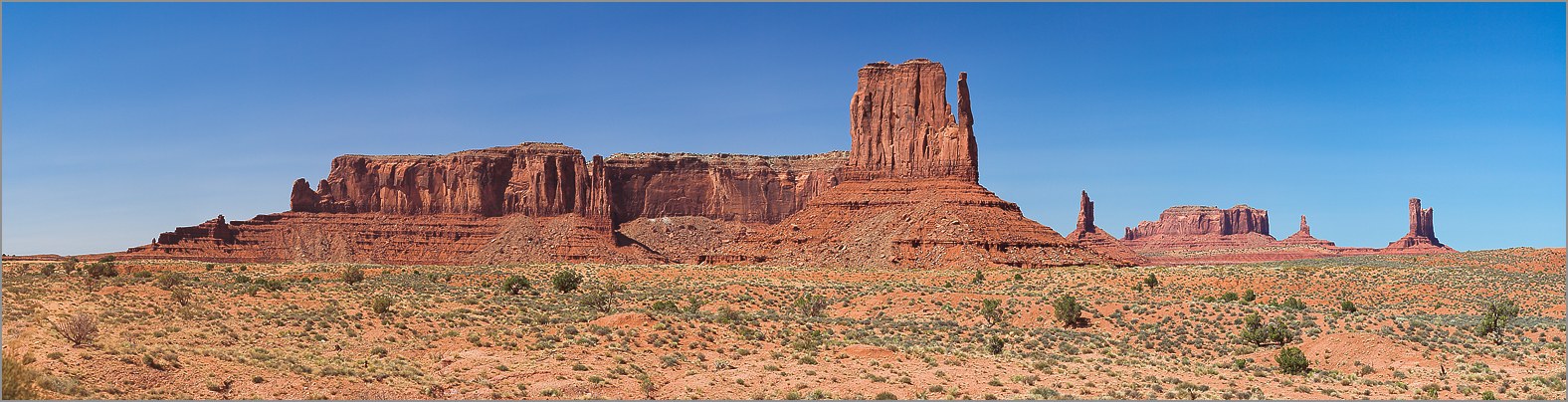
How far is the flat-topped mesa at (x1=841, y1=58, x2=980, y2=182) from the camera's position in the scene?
103 m

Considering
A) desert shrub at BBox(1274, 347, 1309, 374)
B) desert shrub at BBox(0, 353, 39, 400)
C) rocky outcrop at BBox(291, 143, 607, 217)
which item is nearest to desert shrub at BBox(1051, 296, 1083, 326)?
desert shrub at BBox(1274, 347, 1309, 374)

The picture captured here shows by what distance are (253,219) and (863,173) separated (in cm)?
8213

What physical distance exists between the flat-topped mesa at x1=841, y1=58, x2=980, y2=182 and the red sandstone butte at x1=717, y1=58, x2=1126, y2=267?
103 mm

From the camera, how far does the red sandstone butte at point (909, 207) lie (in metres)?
88.3

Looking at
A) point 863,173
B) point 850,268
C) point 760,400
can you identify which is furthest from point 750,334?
point 863,173

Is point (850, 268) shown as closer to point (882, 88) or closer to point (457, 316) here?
point (882, 88)

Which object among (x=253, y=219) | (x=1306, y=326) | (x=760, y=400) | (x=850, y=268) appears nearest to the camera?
(x=760, y=400)

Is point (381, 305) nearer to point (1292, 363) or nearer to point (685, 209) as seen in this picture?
point (1292, 363)

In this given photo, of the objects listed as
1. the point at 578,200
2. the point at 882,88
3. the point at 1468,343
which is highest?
the point at 882,88

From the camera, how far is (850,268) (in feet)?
283

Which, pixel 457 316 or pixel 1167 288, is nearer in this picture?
pixel 457 316

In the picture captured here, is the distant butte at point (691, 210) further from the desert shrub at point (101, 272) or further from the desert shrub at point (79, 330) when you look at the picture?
the desert shrub at point (79, 330)

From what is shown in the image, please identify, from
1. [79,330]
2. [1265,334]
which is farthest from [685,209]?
[79,330]

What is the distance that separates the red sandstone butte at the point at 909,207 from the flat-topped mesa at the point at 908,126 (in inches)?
4.0
